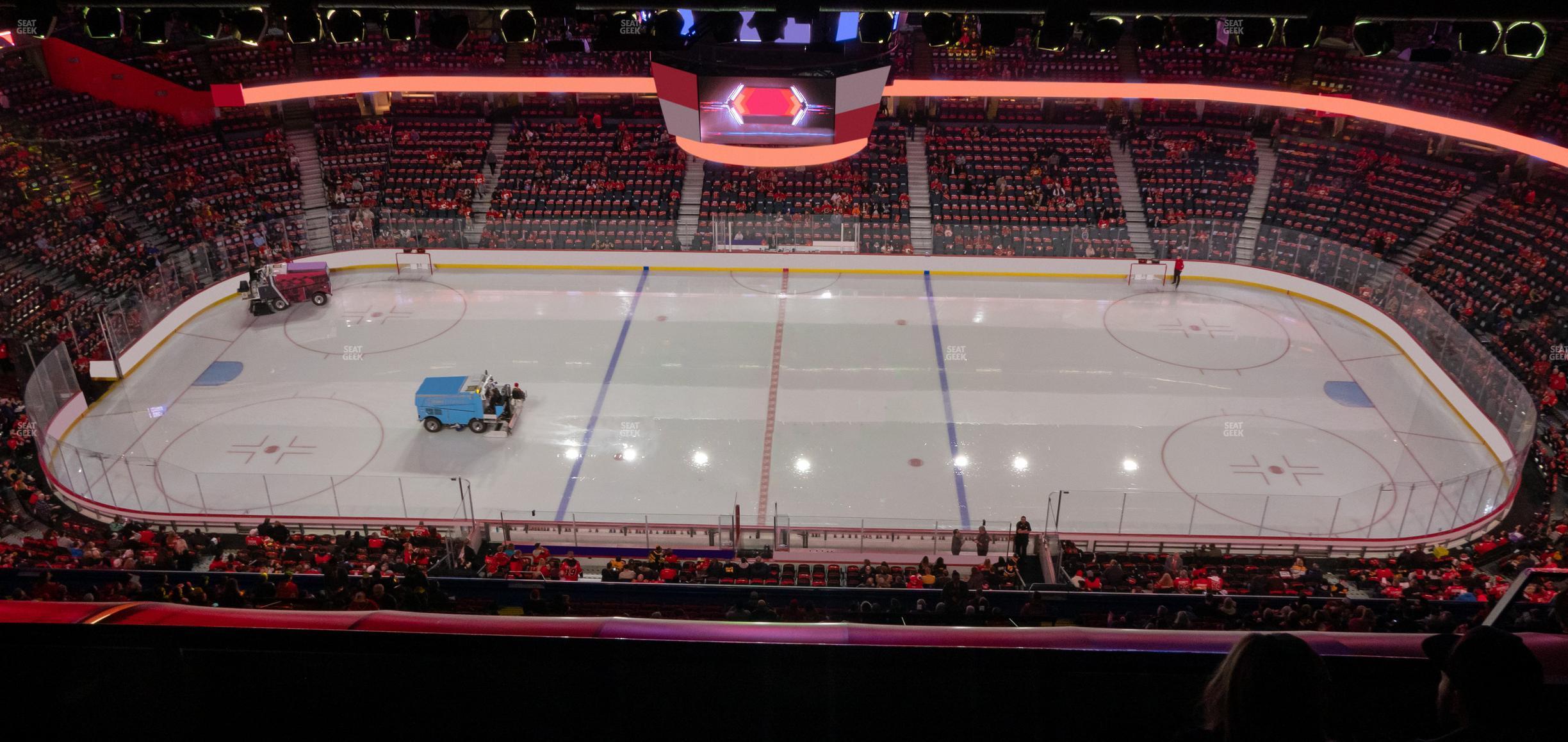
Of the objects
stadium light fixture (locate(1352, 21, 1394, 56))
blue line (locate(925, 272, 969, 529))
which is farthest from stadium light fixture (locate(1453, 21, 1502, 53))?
blue line (locate(925, 272, 969, 529))

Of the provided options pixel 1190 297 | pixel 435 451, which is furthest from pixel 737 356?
pixel 1190 297

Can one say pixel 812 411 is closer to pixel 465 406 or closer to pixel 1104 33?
pixel 465 406

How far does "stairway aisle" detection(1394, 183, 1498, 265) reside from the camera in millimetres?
24422

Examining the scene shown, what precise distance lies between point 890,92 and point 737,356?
37.9 ft

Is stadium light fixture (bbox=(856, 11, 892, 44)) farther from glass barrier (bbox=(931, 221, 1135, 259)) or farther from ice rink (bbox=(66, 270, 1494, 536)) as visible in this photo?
glass barrier (bbox=(931, 221, 1135, 259))

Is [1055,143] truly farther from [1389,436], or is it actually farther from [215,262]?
[215,262]

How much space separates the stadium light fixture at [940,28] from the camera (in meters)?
11.1

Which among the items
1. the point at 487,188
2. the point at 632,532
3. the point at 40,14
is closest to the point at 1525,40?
the point at 632,532

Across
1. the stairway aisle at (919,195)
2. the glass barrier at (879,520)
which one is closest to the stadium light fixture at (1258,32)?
the glass barrier at (879,520)

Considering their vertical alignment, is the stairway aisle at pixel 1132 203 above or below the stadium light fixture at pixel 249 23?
below

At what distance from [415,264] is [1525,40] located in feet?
79.9

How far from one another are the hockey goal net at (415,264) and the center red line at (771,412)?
9600 mm

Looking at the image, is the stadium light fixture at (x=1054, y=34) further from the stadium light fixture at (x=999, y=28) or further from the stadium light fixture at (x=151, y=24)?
the stadium light fixture at (x=151, y=24)

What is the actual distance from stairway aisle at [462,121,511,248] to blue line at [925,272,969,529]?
1232 cm
